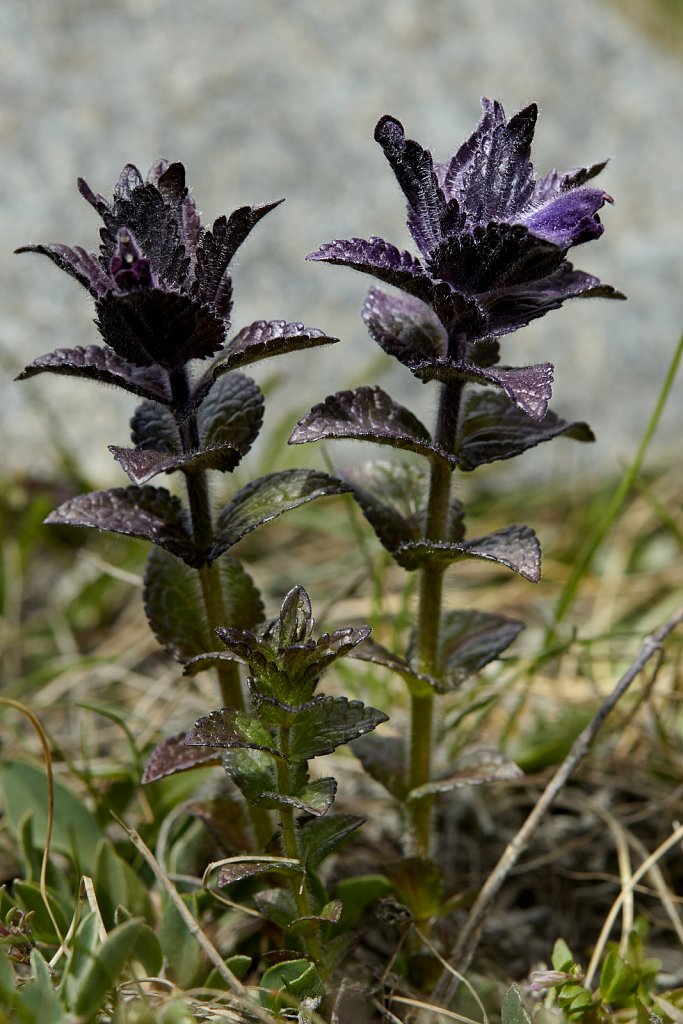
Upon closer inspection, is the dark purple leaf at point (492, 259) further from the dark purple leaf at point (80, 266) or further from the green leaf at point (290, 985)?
the green leaf at point (290, 985)

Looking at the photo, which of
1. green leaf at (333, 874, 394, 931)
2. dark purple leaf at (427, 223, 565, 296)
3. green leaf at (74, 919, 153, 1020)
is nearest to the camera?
green leaf at (74, 919, 153, 1020)

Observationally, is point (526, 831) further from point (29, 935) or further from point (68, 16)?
point (68, 16)

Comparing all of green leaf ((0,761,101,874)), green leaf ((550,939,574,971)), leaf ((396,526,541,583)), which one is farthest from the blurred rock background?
green leaf ((550,939,574,971))

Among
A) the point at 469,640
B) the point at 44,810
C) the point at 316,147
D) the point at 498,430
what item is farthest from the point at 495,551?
the point at 316,147

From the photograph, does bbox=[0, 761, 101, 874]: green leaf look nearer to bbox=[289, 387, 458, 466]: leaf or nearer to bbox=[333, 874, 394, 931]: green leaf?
bbox=[333, 874, 394, 931]: green leaf

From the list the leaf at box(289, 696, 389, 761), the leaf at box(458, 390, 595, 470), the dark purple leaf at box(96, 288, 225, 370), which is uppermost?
the dark purple leaf at box(96, 288, 225, 370)

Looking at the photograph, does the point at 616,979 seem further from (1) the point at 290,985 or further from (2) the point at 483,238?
(2) the point at 483,238
